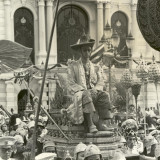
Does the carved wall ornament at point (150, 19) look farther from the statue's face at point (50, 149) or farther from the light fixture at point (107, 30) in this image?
the light fixture at point (107, 30)

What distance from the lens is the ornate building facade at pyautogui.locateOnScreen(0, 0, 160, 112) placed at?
26078 millimetres

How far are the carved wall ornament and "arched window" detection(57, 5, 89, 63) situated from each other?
2464 centimetres

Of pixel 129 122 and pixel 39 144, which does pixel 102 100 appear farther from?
pixel 129 122

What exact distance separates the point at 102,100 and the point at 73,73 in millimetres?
673

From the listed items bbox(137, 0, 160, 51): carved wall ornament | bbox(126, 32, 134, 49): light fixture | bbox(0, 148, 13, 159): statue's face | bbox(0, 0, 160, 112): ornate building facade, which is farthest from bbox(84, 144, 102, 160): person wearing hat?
bbox(0, 0, 160, 112): ornate building facade

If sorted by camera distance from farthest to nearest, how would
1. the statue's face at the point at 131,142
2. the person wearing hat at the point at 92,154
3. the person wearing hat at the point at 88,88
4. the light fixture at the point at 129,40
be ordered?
the light fixture at the point at 129,40 < the statue's face at the point at 131,142 < the person wearing hat at the point at 88,88 < the person wearing hat at the point at 92,154

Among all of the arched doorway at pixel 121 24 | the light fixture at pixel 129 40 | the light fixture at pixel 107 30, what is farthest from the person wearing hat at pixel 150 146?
the arched doorway at pixel 121 24

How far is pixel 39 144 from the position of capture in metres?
8.45

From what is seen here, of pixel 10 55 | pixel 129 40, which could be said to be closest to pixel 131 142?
pixel 10 55

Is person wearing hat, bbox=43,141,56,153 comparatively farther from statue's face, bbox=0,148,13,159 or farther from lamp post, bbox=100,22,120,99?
lamp post, bbox=100,22,120,99

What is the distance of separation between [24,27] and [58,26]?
1.88 meters

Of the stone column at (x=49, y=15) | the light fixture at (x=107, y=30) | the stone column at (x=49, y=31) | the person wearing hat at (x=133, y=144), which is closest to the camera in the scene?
the person wearing hat at (x=133, y=144)

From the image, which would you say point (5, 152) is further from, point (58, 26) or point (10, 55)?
point (58, 26)

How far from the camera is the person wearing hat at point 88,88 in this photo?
8062 millimetres
